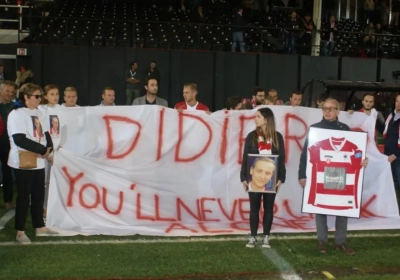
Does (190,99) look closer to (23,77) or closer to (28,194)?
(28,194)

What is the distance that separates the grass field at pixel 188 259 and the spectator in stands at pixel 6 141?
1588 millimetres

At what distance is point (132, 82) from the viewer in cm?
1997

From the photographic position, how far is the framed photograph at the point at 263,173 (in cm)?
679

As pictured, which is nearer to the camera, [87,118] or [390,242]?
[390,242]

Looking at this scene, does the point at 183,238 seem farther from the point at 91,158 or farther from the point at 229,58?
the point at 229,58

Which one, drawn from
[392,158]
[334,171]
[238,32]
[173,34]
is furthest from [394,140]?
[173,34]

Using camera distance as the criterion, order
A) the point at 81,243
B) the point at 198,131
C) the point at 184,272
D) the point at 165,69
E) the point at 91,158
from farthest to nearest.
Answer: the point at 165,69 < the point at 198,131 < the point at 91,158 < the point at 81,243 < the point at 184,272

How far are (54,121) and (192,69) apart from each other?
13.9 metres

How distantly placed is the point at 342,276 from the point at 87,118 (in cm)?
408

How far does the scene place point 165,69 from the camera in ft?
70.5

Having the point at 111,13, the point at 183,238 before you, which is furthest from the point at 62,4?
the point at 183,238

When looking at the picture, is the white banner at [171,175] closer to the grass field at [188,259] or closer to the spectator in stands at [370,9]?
the grass field at [188,259]

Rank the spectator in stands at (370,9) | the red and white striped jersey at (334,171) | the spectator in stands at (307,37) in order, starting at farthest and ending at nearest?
the spectator in stands at (370,9) < the spectator in stands at (307,37) < the red and white striped jersey at (334,171)

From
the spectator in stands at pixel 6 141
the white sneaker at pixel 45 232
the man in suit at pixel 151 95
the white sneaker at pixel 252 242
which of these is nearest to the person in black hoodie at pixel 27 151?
Result: the white sneaker at pixel 45 232
